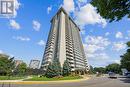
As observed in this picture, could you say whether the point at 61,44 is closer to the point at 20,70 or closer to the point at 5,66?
the point at 20,70

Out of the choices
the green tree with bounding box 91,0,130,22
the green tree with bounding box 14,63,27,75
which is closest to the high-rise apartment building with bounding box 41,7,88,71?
the green tree with bounding box 14,63,27,75

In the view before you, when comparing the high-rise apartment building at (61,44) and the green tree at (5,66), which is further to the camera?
the high-rise apartment building at (61,44)

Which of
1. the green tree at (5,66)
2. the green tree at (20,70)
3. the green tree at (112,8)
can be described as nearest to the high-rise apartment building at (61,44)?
the green tree at (20,70)

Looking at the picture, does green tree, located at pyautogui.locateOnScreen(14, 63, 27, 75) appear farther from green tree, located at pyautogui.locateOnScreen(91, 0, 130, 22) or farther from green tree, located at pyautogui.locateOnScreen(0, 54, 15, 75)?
green tree, located at pyautogui.locateOnScreen(91, 0, 130, 22)

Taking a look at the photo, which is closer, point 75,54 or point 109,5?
point 109,5

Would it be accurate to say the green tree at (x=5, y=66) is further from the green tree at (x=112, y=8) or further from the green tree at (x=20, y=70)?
the green tree at (x=112, y=8)

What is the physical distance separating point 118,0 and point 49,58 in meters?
128

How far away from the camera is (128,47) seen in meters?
81.8

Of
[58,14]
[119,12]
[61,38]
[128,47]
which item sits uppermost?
[58,14]

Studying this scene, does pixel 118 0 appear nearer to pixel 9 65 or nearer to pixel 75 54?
pixel 9 65

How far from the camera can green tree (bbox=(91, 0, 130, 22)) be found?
10.4 m

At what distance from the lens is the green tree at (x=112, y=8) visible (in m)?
10.4

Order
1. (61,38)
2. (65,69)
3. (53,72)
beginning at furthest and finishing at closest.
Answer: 1. (61,38)
2. (65,69)
3. (53,72)

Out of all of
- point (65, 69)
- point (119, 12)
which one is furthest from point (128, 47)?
point (119, 12)
